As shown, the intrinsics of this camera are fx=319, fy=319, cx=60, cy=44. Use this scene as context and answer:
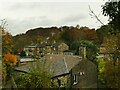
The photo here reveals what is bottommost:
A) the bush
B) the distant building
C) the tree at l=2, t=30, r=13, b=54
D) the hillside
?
the bush

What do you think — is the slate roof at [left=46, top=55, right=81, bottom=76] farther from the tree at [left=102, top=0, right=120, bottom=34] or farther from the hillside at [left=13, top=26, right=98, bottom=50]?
the hillside at [left=13, top=26, right=98, bottom=50]

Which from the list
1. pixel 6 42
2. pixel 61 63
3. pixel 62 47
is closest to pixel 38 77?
pixel 6 42

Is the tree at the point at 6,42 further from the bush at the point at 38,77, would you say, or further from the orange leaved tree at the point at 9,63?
the bush at the point at 38,77

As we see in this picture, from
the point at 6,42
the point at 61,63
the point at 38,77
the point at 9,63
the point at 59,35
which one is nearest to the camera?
the point at 38,77

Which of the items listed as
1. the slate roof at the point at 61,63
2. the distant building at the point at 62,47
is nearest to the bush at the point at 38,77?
the slate roof at the point at 61,63

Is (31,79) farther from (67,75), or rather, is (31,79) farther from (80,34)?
(80,34)

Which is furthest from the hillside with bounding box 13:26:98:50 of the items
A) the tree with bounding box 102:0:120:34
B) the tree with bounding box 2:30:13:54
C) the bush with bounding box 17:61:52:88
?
the tree with bounding box 102:0:120:34

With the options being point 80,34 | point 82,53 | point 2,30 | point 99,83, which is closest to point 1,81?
point 2,30

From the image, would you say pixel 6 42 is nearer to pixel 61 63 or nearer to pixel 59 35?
pixel 61 63

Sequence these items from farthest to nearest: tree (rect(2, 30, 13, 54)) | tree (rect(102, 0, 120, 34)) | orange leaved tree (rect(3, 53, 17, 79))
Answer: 1. orange leaved tree (rect(3, 53, 17, 79))
2. tree (rect(2, 30, 13, 54))
3. tree (rect(102, 0, 120, 34))

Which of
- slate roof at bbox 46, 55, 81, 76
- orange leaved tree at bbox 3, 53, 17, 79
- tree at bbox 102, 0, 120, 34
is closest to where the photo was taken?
tree at bbox 102, 0, 120, 34

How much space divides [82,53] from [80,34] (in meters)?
35.6

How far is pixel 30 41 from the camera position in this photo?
69.8 m

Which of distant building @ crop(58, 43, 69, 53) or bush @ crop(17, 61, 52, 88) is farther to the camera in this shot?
distant building @ crop(58, 43, 69, 53)
